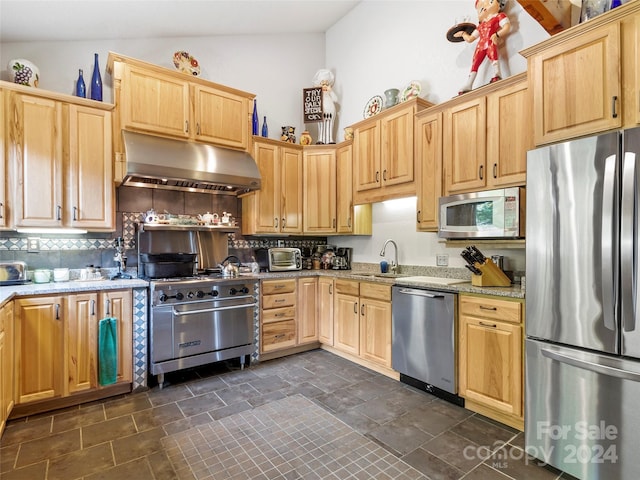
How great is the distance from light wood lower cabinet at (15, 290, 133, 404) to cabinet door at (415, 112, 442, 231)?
105 inches

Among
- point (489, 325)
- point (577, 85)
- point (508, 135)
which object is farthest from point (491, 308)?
point (577, 85)

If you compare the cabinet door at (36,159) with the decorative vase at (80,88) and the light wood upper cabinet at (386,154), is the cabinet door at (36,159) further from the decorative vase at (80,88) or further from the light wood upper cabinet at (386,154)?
the light wood upper cabinet at (386,154)

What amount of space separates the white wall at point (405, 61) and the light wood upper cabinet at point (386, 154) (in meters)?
0.34

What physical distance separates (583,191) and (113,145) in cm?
350

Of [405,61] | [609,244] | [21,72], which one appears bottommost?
[609,244]

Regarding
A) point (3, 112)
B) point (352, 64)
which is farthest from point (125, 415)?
point (352, 64)

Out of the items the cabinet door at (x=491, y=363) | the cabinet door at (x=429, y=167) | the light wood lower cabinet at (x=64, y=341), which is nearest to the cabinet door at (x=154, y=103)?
the light wood lower cabinet at (x=64, y=341)

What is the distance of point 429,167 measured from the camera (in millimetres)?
3107

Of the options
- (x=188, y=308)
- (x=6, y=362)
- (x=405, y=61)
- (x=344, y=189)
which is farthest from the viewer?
(x=344, y=189)

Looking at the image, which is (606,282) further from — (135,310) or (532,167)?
(135,310)

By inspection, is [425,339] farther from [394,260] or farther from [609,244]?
[609,244]

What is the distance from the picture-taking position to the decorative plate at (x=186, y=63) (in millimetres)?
3525

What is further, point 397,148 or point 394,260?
point 394,260

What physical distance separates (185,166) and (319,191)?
1624 millimetres
